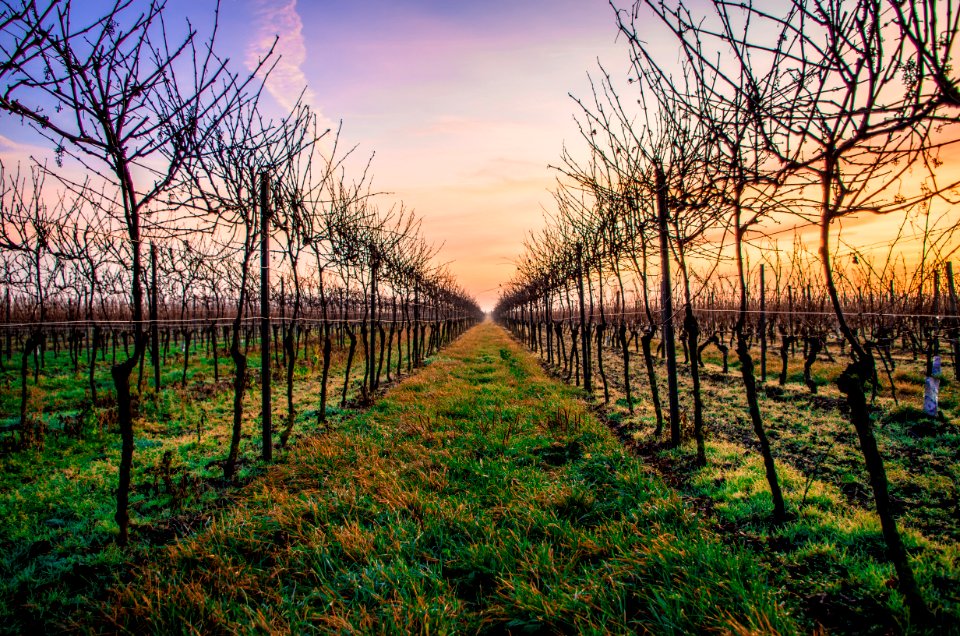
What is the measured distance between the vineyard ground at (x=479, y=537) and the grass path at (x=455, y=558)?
0.05ft

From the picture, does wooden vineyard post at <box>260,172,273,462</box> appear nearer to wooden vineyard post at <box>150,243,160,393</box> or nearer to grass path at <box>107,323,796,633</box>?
grass path at <box>107,323,796,633</box>

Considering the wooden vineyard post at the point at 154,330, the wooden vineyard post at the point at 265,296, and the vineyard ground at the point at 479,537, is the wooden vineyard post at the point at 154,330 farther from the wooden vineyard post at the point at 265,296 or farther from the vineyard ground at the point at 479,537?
the wooden vineyard post at the point at 265,296

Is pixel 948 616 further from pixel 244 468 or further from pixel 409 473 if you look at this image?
pixel 244 468

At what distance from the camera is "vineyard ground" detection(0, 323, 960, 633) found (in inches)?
95.4

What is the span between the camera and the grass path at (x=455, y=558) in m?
2.38

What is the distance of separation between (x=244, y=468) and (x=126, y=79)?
4238 millimetres

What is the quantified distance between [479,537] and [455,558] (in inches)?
10.2

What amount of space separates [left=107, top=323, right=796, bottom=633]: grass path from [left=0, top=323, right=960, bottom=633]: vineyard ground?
2 cm

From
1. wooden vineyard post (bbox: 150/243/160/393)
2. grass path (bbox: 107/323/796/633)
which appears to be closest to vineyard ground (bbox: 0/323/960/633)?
grass path (bbox: 107/323/796/633)

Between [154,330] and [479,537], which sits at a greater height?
[154,330]

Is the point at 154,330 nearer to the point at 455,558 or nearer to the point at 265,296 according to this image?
the point at 265,296

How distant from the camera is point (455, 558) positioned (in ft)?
9.80

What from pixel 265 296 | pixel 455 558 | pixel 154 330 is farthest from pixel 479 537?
pixel 154 330

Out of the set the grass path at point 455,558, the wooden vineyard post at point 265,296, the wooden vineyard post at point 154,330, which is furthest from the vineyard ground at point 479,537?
the wooden vineyard post at point 154,330
